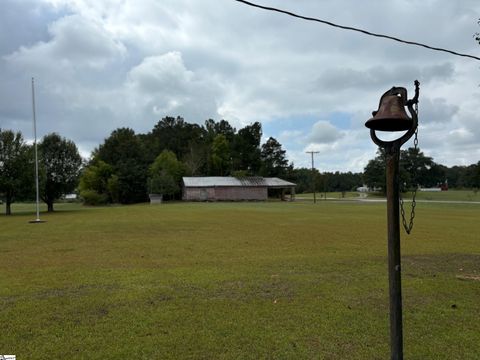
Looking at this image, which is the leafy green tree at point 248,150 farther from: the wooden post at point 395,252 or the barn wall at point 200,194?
the wooden post at point 395,252

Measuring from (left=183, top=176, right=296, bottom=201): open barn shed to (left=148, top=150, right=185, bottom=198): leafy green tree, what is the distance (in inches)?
108

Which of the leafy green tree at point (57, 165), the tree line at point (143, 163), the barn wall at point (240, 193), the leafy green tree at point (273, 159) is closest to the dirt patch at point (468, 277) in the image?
the tree line at point (143, 163)

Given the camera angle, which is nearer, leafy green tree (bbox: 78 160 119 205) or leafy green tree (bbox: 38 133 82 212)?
leafy green tree (bbox: 38 133 82 212)

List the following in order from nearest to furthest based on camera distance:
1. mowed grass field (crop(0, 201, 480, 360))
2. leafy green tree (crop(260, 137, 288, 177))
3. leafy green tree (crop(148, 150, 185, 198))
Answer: mowed grass field (crop(0, 201, 480, 360)) < leafy green tree (crop(148, 150, 185, 198)) < leafy green tree (crop(260, 137, 288, 177))

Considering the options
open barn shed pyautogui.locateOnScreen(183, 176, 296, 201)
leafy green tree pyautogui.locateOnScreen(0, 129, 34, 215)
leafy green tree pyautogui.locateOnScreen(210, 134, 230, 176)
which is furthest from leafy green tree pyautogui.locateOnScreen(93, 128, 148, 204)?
leafy green tree pyautogui.locateOnScreen(0, 129, 34, 215)

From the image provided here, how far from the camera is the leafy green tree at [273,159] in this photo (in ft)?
285

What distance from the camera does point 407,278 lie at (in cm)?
804

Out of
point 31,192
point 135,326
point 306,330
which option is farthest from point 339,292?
point 31,192

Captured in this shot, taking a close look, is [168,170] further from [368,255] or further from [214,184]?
[368,255]

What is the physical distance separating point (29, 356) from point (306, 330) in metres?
3.14

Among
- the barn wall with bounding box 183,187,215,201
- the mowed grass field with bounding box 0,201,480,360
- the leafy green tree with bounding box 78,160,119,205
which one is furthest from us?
the barn wall with bounding box 183,187,215,201

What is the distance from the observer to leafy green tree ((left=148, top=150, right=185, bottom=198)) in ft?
229

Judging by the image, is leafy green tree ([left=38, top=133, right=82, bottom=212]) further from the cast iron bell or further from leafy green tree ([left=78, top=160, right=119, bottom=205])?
the cast iron bell

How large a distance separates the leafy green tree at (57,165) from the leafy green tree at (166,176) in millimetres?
25191
